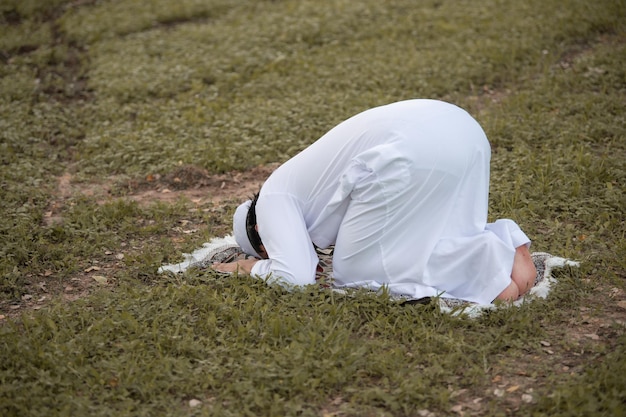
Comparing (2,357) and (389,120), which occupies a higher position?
(389,120)

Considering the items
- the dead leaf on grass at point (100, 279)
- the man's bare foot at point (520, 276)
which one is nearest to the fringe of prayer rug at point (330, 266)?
the man's bare foot at point (520, 276)

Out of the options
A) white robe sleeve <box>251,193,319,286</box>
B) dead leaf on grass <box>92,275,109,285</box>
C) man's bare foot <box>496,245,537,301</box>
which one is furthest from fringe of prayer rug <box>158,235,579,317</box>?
dead leaf on grass <box>92,275,109,285</box>

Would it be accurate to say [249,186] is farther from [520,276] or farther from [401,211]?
[520,276]

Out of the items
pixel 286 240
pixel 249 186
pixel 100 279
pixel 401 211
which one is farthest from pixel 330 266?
pixel 249 186

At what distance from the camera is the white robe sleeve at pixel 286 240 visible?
4.43 meters

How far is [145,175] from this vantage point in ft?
21.8

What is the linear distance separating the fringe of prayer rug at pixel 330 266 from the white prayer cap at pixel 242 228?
0.24 meters

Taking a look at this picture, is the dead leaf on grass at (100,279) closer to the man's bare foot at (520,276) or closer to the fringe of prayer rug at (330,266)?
the fringe of prayer rug at (330,266)

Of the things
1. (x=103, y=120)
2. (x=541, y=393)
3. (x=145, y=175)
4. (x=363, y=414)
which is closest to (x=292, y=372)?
(x=363, y=414)

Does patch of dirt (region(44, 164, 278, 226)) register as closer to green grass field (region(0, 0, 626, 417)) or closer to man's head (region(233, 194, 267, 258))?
green grass field (region(0, 0, 626, 417))

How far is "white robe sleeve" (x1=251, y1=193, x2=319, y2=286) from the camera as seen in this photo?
443 cm

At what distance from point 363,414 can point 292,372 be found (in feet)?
1.39

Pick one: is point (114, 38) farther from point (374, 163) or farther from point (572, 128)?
point (374, 163)

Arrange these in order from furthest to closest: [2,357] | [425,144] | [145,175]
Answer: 1. [145,175]
2. [425,144]
3. [2,357]
